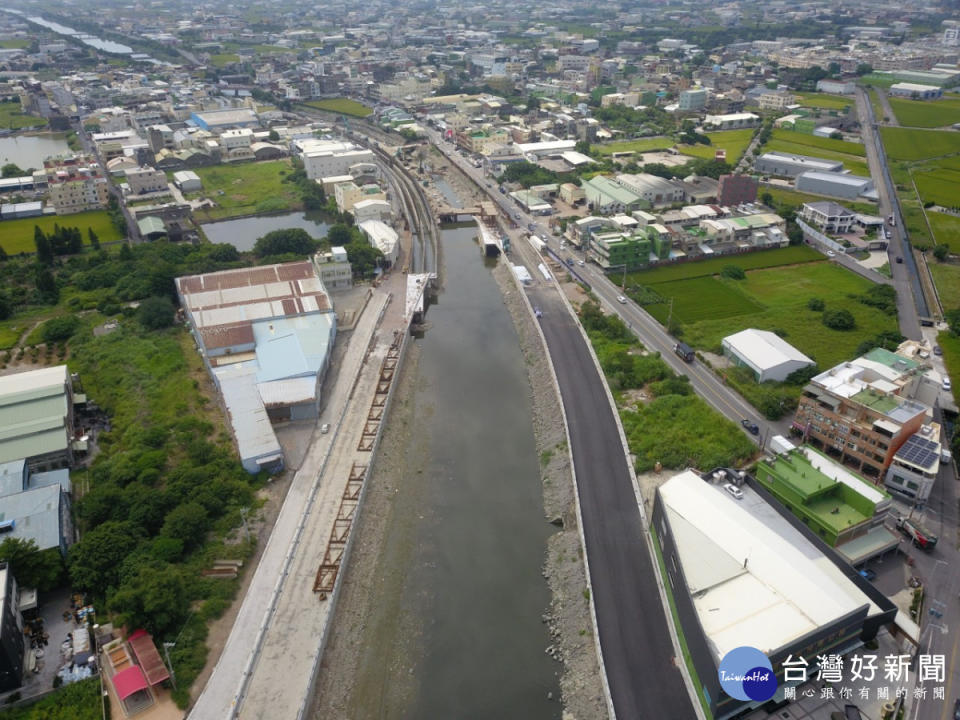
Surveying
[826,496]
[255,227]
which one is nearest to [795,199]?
[826,496]

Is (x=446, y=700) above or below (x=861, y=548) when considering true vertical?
below

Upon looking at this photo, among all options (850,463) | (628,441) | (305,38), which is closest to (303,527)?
(628,441)

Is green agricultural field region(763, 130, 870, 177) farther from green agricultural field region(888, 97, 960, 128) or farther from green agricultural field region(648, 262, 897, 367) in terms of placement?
green agricultural field region(648, 262, 897, 367)

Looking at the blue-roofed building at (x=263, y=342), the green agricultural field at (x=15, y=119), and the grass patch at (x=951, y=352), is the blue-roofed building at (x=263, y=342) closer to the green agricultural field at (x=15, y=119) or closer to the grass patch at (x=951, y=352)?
the grass patch at (x=951, y=352)

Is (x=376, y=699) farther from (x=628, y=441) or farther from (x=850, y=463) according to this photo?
(x=850, y=463)

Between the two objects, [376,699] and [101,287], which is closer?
[376,699]

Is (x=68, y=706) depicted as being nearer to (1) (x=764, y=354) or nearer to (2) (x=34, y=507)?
(2) (x=34, y=507)

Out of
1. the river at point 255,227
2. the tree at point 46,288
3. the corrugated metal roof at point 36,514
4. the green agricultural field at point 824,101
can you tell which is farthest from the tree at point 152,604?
the green agricultural field at point 824,101
